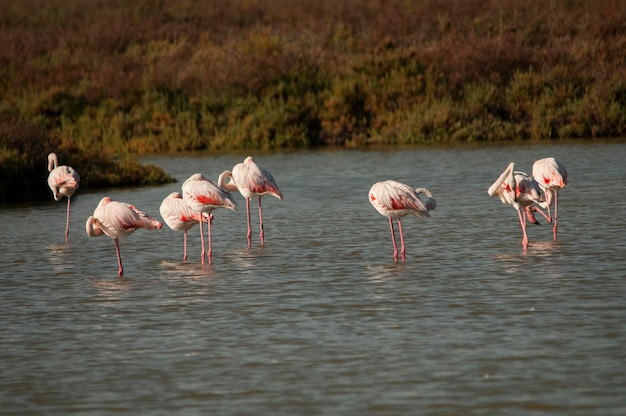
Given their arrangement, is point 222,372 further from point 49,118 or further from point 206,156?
point 49,118

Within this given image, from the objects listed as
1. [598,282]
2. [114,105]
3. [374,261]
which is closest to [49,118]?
[114,105]

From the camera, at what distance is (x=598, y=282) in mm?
9703

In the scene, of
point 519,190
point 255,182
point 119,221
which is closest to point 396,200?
point 519,190

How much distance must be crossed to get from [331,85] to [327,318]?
2241 centimetres

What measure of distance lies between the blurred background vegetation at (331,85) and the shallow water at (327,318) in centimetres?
832

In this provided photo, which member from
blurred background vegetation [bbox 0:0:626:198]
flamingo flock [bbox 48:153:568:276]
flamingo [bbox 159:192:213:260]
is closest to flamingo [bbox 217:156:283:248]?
flamingo flock [bbox 48:153:568:276]

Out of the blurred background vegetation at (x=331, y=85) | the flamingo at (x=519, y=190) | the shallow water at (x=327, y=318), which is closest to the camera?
the shallow water at (x=327, y=318)

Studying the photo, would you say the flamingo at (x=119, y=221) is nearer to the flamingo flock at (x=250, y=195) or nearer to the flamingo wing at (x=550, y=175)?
the flamingo flock at (x=250, y=195)

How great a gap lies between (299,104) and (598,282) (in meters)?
20.3

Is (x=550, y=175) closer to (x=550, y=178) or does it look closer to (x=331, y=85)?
(x=550, y=178)

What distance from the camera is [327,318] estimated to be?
8.73 meters

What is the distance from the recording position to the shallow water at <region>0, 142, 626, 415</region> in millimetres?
6629

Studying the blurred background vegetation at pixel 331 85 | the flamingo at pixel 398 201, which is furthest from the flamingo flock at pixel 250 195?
the blurred background vegetation at pixel 331 85

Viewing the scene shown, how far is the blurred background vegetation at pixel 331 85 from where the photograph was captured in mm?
27219
